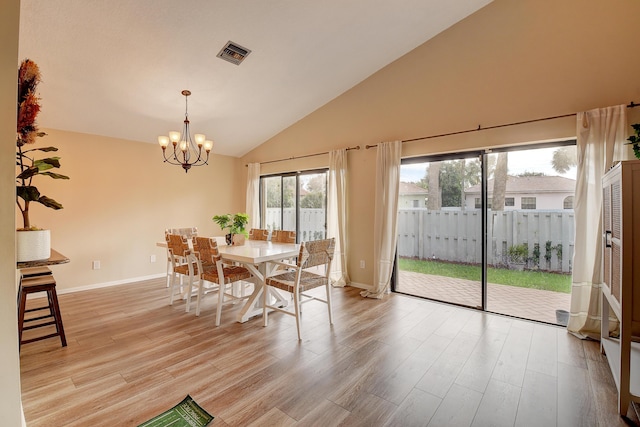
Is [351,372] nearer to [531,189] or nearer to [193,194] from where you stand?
[531,189]

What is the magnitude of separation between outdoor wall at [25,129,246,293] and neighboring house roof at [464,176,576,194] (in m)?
5.17

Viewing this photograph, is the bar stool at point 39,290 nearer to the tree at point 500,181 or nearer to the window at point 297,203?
the window at point 297,203

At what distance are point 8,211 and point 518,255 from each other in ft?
14.2

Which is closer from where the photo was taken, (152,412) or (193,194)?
(152,412)

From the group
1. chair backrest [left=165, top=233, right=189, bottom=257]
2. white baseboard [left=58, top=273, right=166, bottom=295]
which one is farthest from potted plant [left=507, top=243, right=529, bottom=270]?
white baseboard [left=58, top=273, right=166, bottom=295]

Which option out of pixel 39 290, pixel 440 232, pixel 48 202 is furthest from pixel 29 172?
pixel 440 232

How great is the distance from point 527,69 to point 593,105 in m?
0.73

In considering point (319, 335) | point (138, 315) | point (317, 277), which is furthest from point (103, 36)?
point (319, 335)

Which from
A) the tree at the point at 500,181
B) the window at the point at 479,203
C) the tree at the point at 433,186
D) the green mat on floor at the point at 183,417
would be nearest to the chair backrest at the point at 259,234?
the tree at the point at 433,186

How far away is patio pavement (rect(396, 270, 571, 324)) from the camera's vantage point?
3209 mm

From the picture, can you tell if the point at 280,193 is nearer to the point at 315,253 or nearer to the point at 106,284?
the point at 315,253

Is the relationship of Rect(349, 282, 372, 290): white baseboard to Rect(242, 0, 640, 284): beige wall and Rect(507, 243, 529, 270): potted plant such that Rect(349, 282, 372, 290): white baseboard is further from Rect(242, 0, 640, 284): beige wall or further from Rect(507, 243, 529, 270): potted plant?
Rect(507, 243, 529, 270): potted plant

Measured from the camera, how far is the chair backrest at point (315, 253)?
2740mm

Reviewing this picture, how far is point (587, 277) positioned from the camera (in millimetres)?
2771
